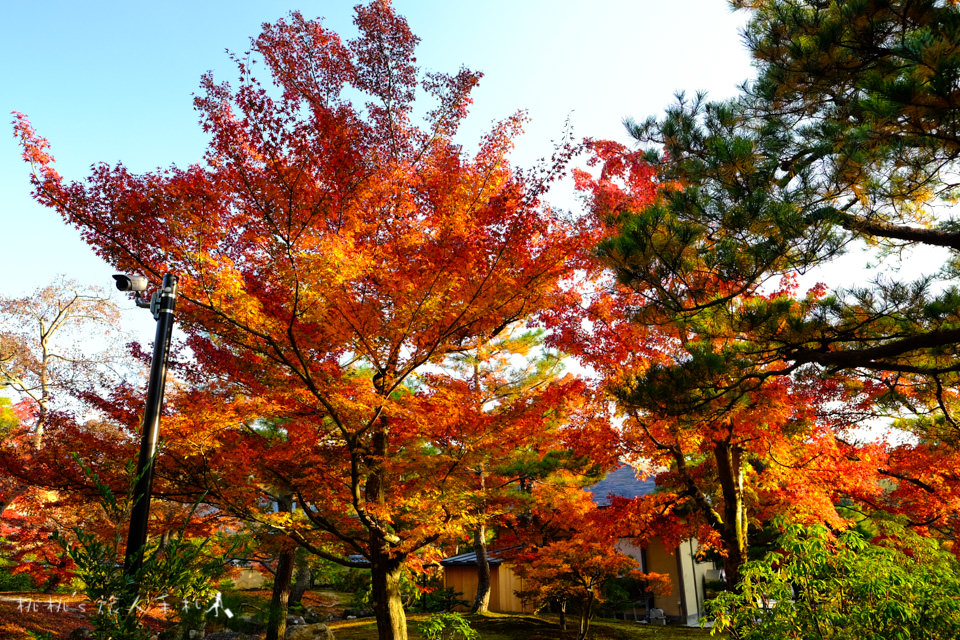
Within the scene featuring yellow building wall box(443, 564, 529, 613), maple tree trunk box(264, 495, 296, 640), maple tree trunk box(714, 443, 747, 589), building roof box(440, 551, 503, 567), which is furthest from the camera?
building roof box(440, 551, 503, 567)

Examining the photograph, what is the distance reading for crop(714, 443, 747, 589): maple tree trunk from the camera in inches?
350

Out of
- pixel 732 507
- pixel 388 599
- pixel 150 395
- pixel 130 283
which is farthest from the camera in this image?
pixel 732 507

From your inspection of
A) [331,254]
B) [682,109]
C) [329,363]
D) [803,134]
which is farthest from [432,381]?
[803,134]

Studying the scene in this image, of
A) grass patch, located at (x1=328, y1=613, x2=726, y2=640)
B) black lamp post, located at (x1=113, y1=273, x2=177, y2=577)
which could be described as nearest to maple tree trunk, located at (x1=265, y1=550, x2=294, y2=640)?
grass patch, located at (x1=328, y1=613, x2=726, y2=640)

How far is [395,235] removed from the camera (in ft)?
26.0

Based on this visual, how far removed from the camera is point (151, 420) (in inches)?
189

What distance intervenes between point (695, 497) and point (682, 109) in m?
6.33

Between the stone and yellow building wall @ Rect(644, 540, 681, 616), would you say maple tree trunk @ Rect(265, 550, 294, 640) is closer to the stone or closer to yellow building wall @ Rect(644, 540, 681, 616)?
the stone

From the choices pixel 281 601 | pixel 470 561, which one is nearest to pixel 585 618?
pixel 281 601

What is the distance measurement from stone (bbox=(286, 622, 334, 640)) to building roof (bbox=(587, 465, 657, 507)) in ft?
36.4

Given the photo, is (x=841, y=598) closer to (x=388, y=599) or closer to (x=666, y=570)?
(x=388, y=599)

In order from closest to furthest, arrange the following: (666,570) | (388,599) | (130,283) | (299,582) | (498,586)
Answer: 1. (130,283)
2. (388,599)
3. (299,582)
4. (666,570)
5. (498,586)

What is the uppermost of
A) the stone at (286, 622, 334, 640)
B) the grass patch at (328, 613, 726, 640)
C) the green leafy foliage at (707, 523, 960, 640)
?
the green leafy foliage at (707, 523, 960, 640)

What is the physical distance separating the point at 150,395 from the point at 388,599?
15.6 ft
